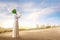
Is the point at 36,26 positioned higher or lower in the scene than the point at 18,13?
lower

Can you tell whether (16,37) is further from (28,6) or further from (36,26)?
(28,6)

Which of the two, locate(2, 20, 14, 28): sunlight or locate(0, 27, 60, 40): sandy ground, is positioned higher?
locate(2, 20, 14, 28): sunlight

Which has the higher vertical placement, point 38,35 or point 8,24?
point 8,24

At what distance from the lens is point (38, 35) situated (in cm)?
176

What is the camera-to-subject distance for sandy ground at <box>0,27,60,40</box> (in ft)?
5.70

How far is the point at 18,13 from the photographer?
5.78 ft

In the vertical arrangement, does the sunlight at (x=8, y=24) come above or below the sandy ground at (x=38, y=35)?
above

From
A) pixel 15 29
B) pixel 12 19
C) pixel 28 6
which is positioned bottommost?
pixel 15 29

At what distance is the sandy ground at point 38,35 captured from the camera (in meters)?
1.74

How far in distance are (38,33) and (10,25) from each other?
12.6 inches

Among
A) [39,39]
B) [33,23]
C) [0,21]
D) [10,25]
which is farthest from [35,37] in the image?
[0,21]

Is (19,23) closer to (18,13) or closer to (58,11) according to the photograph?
(18,13)

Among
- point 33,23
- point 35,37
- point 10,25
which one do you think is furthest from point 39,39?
point 10,25

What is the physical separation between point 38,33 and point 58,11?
1.09 feet
